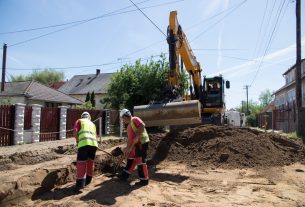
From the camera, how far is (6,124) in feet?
49.6

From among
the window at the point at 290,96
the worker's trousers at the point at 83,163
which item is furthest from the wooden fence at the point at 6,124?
the window at the point at 290,96

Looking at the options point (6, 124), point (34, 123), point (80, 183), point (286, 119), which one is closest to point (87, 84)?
point (286, 119)

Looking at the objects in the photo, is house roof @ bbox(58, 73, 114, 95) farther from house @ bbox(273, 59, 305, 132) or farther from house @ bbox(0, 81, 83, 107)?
house @ bbox(273, 59, 305, 132)

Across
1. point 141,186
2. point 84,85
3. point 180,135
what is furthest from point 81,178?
point 84,85

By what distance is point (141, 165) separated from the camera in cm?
881

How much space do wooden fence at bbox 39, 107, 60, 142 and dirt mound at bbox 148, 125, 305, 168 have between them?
20.6ft

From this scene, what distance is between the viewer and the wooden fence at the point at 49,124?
17.8 metres

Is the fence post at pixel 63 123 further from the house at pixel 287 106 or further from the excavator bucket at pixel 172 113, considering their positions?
the house at pixel 287 106

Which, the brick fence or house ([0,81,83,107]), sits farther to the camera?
Result: house ([0,81,83,107])

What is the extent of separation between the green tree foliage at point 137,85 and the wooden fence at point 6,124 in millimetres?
11713

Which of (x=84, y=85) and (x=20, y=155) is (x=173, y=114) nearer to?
(x=20, y=155)

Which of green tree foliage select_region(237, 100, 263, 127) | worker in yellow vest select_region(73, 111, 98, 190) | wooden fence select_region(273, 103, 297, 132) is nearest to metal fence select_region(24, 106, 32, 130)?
worker in yellow vest select_region(73, 111, 98, 190)

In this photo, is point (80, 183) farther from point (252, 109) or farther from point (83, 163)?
point (252, 109)

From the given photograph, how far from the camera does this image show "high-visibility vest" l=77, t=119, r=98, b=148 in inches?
327
